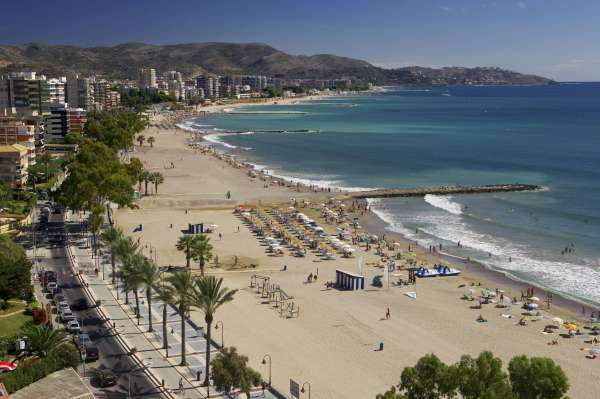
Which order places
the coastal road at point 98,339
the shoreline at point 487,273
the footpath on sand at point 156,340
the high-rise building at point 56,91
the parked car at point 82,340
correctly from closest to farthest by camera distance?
the coastal road at point 98,339
the footpath on sand at point 156,340
the parked car at point 82,340
the shoreline at point 487,273
the high-rise building at point 56,91

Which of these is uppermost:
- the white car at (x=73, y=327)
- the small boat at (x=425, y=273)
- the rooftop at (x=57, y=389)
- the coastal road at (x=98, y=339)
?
the rooftop at (x=57, y=389)

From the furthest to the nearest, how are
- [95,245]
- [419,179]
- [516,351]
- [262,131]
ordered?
1. [262,131]
2. [419,179]
3. [95,245]
4. [516,351]

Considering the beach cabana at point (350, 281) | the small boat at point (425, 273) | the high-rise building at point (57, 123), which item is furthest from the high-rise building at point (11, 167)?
the high-rise building at point (57, 123)

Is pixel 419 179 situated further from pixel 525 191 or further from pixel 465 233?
pixel 465 233

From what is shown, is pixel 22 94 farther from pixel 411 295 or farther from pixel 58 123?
pixel 411 295

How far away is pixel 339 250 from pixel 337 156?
176 feet

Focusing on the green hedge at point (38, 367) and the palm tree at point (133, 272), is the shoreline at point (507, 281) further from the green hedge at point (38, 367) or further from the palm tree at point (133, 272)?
the green hedge at point (38, 367)

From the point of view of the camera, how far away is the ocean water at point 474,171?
47.8m

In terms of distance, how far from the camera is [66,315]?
99.7 ft

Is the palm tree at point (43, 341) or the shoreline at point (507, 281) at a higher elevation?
the palm tree at point (43, 341)

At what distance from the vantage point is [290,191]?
69.4 m

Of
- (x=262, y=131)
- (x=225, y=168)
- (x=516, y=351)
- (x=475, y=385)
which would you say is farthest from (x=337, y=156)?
(x=475, y=385)

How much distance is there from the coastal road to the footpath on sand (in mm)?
439

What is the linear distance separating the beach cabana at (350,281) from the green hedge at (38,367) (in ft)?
59.9
